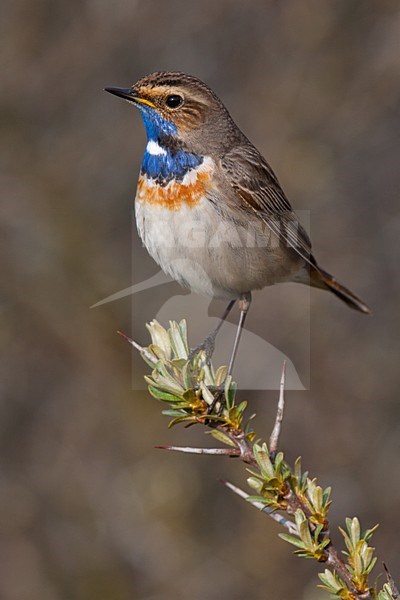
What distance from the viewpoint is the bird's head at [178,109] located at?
423 centimetres

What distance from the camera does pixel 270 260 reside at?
4.56 m

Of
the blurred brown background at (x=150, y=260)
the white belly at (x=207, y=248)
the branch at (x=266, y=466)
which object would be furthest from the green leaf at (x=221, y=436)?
the blurred brown background at (x=150, y=260)

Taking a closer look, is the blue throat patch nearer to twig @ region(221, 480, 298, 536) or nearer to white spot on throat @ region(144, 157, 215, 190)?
white spot on throat @ region(144, 157, 215, 190)

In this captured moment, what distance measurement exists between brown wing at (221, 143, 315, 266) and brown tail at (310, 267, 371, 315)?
0.62 feet

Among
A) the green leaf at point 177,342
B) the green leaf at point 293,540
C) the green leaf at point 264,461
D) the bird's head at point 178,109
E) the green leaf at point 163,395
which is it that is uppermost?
the bird's head at point 178,109

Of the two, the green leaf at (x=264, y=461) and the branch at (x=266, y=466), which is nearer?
the branch at (x=266, y=466)

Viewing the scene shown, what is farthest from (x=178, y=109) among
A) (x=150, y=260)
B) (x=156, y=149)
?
(x=150, y=260)

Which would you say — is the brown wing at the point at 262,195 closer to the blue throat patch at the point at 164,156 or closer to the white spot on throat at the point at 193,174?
the white spot on throat at the point at 193,174

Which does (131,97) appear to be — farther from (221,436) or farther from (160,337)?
(221,436)

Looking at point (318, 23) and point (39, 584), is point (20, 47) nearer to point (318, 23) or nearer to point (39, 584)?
point (318, 23)

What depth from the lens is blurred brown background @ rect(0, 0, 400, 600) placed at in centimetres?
874

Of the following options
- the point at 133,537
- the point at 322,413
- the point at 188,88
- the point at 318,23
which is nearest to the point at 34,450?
the point at 133,537

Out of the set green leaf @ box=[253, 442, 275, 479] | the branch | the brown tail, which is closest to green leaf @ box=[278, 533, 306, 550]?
the branch

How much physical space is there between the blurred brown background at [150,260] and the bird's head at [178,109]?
4.51m
